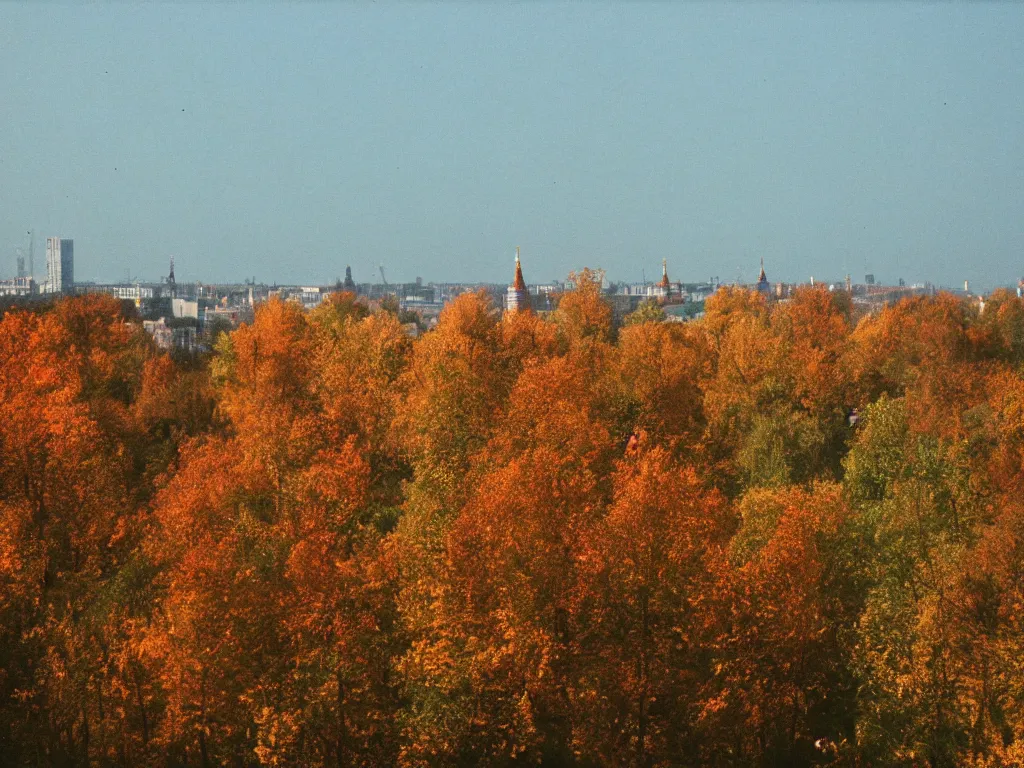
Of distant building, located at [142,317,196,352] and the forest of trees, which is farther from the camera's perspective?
distant building, located at [142,317,196,352]

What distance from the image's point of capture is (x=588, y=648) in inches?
1073

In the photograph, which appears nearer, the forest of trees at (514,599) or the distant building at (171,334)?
the forest of trees at (514,599)

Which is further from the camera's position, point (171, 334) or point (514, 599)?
point (171, 334)

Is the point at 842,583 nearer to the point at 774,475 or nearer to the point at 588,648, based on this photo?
the point at 588,648

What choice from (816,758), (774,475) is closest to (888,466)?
(774,475)

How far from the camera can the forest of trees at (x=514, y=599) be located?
26.2m

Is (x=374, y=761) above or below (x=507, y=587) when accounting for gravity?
below

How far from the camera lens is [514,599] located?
27.4m

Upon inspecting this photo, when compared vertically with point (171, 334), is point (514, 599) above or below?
below

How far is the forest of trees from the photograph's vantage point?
26203mm

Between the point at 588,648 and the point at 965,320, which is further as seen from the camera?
the point at 965,320

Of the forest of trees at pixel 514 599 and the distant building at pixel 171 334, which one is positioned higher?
the distant building at pixel 171 334

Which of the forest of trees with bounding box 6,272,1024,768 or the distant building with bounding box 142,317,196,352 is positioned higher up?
the distant building with bounding box 142,317,196,352

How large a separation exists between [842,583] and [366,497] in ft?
49.5
